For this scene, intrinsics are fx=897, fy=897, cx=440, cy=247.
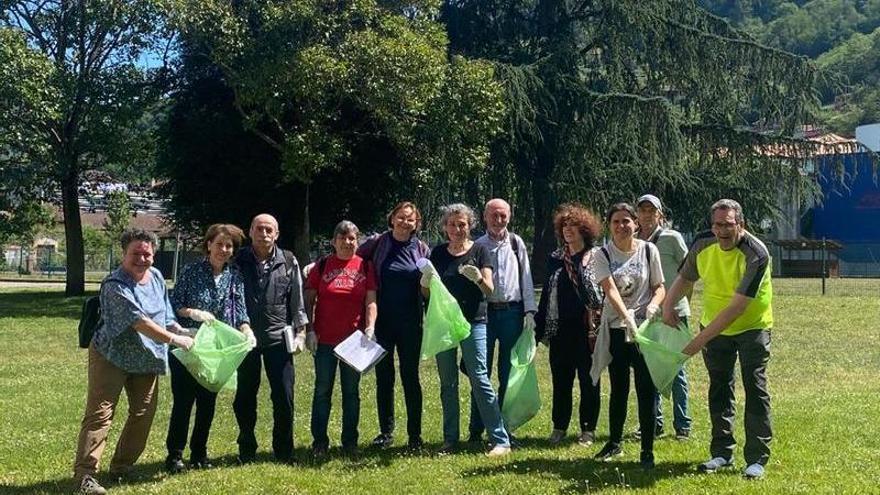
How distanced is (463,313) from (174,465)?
2.53m

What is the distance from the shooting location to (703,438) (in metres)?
7.66

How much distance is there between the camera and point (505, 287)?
7.39 m

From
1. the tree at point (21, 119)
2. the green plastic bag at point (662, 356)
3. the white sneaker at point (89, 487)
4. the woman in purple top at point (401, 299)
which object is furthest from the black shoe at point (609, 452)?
the tree at point (21, 119)

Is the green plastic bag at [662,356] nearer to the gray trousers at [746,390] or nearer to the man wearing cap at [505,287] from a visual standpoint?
the gray trousers at [746,390]

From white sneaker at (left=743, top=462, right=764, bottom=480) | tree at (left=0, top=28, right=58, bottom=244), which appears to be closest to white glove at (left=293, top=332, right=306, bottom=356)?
white sneaker at (left=743, top=462, right=764, bottom=480)

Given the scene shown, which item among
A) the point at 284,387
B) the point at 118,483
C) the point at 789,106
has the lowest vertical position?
the point at 118,483

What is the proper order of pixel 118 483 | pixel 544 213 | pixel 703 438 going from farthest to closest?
pixel 544 213, pixel 703 438, pixel 118 483

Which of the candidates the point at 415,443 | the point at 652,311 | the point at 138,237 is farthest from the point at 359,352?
the point at 652,311

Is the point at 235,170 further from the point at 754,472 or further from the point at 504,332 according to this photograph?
the point at 754,472

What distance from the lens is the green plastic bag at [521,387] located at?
7.49 metres

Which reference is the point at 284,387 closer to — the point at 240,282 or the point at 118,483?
the point at 240,282

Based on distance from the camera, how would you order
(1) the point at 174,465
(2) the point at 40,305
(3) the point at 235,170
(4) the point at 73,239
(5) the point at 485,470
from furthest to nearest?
(4) the point at 73,239
(3) the point at 235,170
(2) the point at 40,305
(1) the point at 174,465
(5) the point at 485,470

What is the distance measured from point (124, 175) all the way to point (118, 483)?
1102 inches

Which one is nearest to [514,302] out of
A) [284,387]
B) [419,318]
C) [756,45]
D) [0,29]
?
[419,318]
